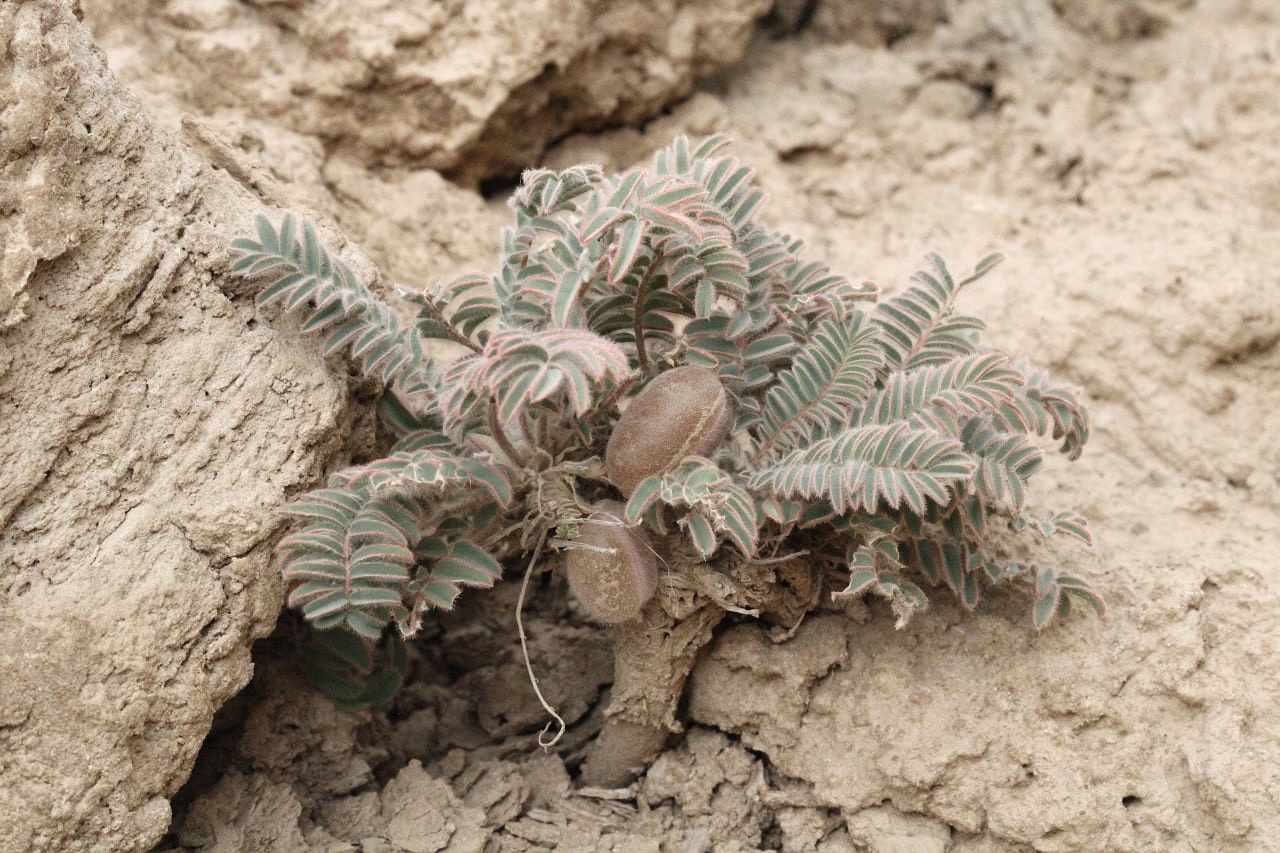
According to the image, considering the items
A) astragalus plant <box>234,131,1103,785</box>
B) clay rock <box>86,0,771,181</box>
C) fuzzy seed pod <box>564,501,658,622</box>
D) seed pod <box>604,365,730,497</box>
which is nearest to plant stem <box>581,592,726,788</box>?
astragalus plant <box>234,131,1103,785</box>

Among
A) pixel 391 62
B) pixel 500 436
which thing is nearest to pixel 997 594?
pixel 500 436

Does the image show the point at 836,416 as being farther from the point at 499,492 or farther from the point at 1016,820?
the point at 1016,820

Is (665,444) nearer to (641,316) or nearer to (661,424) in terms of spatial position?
(661,424)

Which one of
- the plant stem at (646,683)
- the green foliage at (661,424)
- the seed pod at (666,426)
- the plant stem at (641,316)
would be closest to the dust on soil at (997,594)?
the plant stem at (646,683)

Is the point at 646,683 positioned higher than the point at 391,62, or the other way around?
the point at 391,62

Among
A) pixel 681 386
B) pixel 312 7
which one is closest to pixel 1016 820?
pixel 681 386

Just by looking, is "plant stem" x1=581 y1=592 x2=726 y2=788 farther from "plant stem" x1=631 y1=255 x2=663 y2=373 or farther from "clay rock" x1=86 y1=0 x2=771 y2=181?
"clay rock" x1=86 y1=0 x2=771 y2=181
